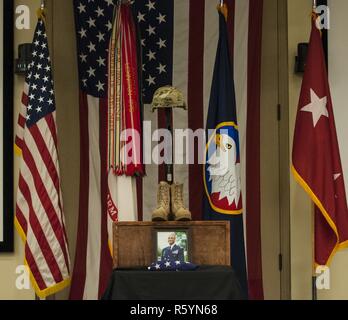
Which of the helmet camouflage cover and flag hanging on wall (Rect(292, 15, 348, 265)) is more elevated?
the helmet camouflage cover

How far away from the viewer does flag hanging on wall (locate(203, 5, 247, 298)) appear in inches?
202

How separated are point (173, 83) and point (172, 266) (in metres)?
1.78

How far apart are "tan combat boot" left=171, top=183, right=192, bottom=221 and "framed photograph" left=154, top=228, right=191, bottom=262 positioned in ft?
0.28

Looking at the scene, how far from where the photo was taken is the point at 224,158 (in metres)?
5.14

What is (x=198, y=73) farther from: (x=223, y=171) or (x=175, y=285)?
(x=175, y=285)

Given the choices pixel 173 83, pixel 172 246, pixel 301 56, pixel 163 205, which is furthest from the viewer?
pixel 173 83

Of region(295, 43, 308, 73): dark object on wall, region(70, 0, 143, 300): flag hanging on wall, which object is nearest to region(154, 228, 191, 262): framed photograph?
region(70, 0, 143, 300): flag hanging on wall

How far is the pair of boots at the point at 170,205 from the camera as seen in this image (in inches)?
176

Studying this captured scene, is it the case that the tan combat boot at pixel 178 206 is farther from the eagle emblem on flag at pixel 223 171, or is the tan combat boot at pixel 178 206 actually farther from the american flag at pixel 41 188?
the american flag at pixel 41 188

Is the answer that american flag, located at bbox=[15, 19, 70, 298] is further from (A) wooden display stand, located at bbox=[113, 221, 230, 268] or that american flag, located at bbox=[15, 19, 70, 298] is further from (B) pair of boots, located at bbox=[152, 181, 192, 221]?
(B) pair of boots, located at bbox=[152, 181, 192, 221]

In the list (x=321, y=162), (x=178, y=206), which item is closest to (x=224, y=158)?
(x=321, y=162)

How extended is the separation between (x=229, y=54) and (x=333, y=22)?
0.76 meters

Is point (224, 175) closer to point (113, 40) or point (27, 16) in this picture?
point (113, 40)
